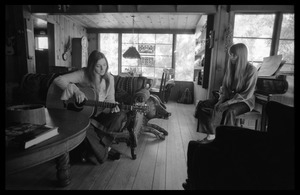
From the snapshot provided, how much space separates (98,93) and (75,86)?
0.22 m

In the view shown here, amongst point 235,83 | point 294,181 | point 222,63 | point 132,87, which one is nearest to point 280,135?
point 294,181

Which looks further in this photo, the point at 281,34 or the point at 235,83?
the point at 281,34

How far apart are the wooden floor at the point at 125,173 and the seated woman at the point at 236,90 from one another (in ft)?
1.42

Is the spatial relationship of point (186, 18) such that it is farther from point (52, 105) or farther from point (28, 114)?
point (28, 114)

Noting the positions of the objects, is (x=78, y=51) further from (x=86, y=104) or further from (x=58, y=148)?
(x=58, y=148)

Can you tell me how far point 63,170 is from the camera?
1.18 m

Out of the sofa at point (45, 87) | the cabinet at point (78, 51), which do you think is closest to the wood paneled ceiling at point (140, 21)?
the cabinet at point (78, 51)

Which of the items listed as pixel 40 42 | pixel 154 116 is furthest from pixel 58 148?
pixel 40 42

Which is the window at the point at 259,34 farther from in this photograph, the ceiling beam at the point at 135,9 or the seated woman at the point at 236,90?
the seated woman at the point at 236,90

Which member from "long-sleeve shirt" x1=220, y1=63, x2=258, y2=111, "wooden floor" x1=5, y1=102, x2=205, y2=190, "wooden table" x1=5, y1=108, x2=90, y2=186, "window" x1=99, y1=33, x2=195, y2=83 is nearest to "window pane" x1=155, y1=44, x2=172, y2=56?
"window" x1=99, y1=33, x2=195, y2=83

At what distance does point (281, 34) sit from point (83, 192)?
3322 millimetres

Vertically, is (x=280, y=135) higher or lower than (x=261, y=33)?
lower

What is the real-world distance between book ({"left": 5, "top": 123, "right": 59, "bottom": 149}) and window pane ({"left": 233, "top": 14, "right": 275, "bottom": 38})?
290cm

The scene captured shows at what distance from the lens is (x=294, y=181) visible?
1.92 feet
